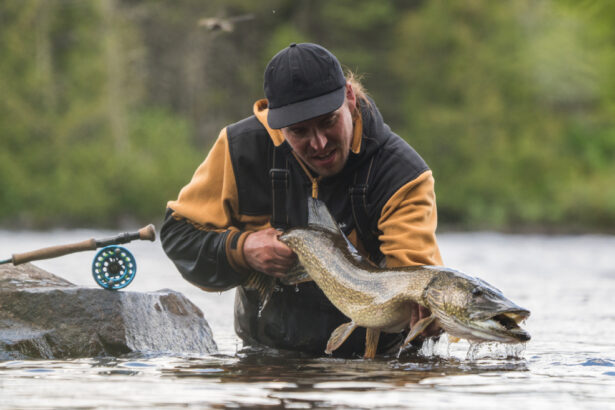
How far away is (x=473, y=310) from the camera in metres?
4.16

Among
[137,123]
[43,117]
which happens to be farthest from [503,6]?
[43,117]

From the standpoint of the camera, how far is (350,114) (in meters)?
4.76

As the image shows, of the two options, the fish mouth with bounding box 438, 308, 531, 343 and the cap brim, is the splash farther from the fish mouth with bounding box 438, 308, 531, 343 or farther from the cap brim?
the cap brim

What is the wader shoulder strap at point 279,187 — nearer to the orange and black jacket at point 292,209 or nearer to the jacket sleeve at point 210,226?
the orange and black jacket at point 292,209

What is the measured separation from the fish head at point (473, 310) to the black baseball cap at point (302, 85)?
97 centimetres

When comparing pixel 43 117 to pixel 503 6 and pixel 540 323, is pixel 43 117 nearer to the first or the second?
pixel 503 6

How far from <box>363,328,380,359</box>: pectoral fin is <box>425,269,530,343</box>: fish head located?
56cm

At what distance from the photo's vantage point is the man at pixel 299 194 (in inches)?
181

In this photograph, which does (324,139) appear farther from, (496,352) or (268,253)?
(496,352)

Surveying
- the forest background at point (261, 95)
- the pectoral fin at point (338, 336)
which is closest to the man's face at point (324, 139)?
the pectoral fin at point (338, 336)

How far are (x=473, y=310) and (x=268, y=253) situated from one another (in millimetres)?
1135

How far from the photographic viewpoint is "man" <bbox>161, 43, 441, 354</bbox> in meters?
4.61

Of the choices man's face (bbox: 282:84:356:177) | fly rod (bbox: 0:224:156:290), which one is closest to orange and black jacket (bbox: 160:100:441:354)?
man's face (bbox: 282:84:356:177)

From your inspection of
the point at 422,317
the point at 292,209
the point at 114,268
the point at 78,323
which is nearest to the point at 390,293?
the point at 422,317
